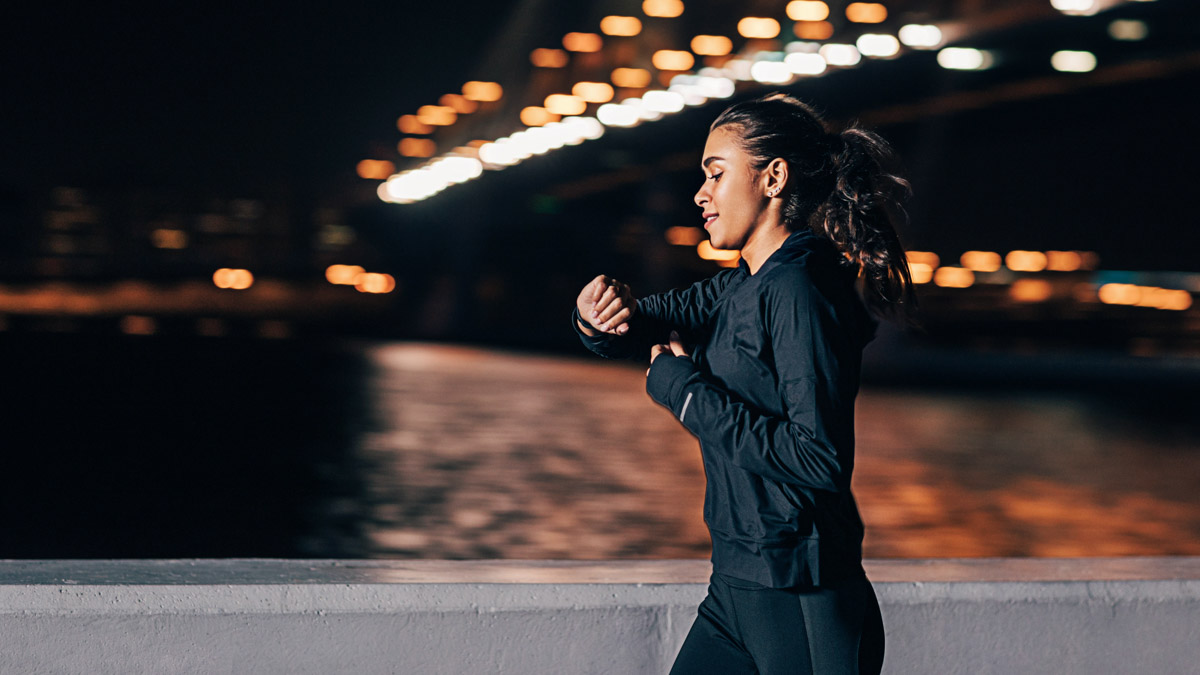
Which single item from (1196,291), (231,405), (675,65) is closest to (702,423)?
(231,405)

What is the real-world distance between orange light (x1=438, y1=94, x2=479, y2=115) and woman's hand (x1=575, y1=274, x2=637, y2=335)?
69.9 metres

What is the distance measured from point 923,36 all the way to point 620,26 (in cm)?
2588

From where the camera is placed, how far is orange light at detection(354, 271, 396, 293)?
315 ft

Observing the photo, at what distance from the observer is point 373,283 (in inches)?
3932

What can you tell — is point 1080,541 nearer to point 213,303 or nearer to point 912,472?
point 912,472

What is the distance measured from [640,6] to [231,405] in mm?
42031

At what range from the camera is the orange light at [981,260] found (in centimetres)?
6031

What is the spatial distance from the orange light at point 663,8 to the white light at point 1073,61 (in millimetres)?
19624

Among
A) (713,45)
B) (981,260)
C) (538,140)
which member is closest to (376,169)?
(538,140)

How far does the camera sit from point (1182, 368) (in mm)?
27031

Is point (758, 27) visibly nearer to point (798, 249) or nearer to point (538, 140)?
point (538, 140)

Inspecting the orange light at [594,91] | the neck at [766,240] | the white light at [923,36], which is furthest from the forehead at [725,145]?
the orange light at [594,91]

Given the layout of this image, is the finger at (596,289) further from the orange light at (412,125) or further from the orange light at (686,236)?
the orange light at (412,125)

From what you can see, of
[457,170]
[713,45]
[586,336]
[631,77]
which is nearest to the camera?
[586,336]
